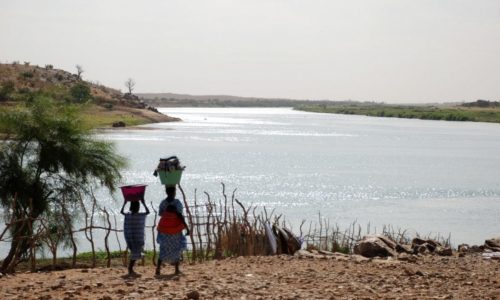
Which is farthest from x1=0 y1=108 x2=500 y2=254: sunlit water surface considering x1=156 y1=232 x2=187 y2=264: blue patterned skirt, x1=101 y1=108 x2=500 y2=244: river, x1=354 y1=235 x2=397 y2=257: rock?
x1=156 y1=232 x2=187 y2=264: blue patterned skirt

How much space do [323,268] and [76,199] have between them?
10.4 m

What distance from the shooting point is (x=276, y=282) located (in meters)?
10.9

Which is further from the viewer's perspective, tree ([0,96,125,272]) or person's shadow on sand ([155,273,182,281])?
tree ([0,96,125,272])

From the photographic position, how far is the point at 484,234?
2822 cm

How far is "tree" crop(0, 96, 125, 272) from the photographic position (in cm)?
1952

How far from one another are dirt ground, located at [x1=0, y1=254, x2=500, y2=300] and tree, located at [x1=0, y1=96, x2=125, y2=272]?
24.4 feet

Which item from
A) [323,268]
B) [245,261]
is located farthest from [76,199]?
[323,268]

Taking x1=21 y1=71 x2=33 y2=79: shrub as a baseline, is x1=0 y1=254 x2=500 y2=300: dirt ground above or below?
below

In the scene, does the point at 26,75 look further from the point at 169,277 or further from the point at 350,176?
the point at 169,277

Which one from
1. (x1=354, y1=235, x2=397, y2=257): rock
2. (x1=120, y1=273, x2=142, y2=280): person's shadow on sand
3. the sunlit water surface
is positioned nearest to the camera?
(x1=120, y1=273, x2=142, y2=280): person's shadow on sand

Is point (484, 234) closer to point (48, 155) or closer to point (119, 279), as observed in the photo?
point (48, 155)

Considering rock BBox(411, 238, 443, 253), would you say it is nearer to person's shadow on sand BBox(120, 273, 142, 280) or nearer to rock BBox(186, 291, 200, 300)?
person's shadow on sand BBox(120, 273, 142, 280)

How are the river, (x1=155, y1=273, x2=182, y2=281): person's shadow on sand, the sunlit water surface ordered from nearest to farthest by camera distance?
1. (x1=155, y1=273, x2=182, y2=281): person's shadow on sand
2. the sunlit water surface
3. the river

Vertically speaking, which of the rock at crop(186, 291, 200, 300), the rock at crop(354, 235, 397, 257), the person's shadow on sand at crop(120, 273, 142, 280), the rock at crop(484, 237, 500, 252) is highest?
the rock at crop(186, 291, 200, 300)
